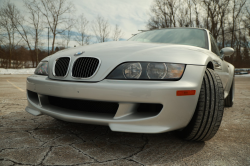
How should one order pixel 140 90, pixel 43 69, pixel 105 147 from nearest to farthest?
pixel 140 90, pixel 105 147, pixel 43 69

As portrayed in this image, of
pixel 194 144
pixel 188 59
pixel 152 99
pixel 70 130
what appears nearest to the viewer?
pixel 152 99

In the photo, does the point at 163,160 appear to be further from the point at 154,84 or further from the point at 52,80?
the point at 52,80

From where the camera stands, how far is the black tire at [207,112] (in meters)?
1.47

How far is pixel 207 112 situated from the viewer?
147cm

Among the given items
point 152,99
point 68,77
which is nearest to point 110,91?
point 152,99

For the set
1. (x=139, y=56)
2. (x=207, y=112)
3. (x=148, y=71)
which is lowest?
(x=207, y=112)

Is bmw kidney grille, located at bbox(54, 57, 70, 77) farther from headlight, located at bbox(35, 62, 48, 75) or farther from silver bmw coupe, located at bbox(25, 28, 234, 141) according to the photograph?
headlight, located at bbox(35, 62, 48, 75)

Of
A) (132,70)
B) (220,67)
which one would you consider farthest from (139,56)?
(220,67)

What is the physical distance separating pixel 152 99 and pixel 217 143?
83 centimetres

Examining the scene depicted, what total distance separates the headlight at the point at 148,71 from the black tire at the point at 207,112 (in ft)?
0.95

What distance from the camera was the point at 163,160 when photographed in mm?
1336

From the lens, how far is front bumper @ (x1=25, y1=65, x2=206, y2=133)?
132cm

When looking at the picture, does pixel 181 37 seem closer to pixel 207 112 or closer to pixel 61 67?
pixel 207 112

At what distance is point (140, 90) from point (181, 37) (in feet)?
4.87
